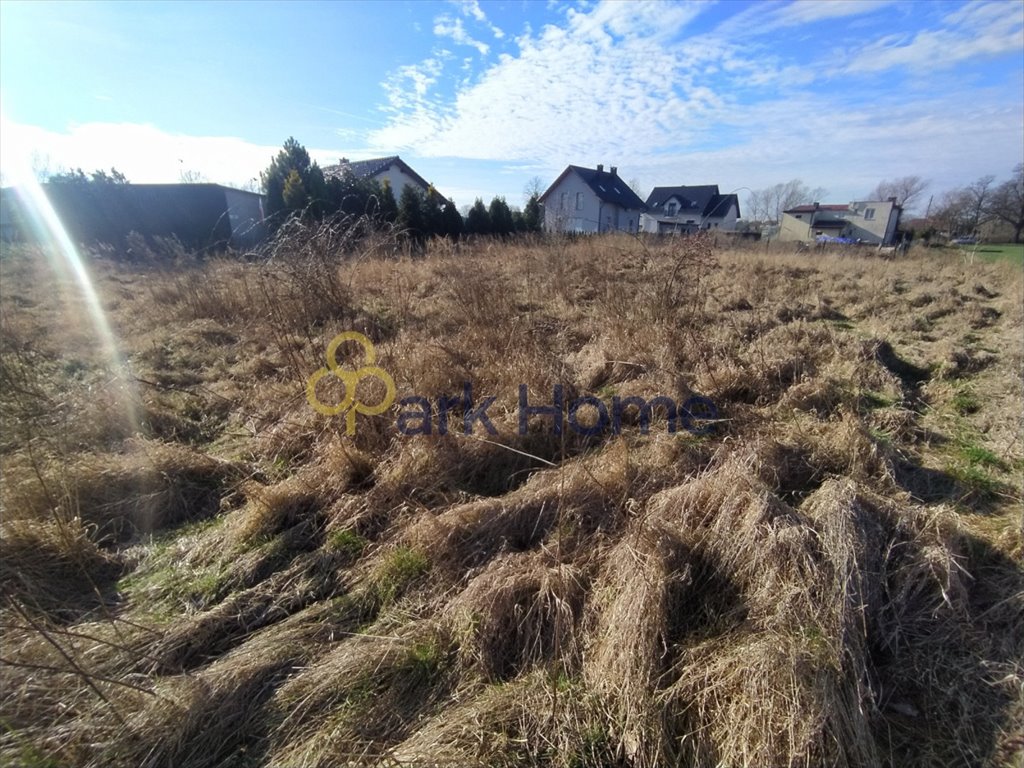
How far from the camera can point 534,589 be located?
6.81ft

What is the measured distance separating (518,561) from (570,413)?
1472 millimetres

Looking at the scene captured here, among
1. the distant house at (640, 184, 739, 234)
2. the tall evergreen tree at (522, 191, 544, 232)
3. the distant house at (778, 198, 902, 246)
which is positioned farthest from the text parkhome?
the distant house at (778, 198, 902, 246)

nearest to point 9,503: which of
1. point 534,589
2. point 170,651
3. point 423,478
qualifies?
point 170,651

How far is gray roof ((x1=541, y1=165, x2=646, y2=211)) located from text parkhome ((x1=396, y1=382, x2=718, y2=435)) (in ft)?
92.9

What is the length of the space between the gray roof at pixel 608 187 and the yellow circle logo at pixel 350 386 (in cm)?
2803

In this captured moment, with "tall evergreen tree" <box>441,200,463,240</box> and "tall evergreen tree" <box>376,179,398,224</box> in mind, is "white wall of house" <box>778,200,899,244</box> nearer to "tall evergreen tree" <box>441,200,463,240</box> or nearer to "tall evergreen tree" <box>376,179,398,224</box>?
"tall evergreen tree" <box>441,200,463,240</box>

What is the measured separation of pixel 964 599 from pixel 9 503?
5009mm

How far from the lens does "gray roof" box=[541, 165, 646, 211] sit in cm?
3028

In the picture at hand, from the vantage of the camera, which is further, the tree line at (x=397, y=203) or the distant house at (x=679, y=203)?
the distant house at (x=679, y=203)

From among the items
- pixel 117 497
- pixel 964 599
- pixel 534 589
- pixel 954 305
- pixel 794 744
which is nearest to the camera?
pixel 794 744

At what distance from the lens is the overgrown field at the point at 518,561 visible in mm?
1598

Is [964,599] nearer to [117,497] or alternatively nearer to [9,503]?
[117,497]

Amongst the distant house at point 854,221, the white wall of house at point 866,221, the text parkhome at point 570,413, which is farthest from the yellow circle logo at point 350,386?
the white wall of house at point 866,221

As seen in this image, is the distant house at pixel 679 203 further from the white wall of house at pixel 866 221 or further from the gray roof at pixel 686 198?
the white wall of house at pixel 866 221
